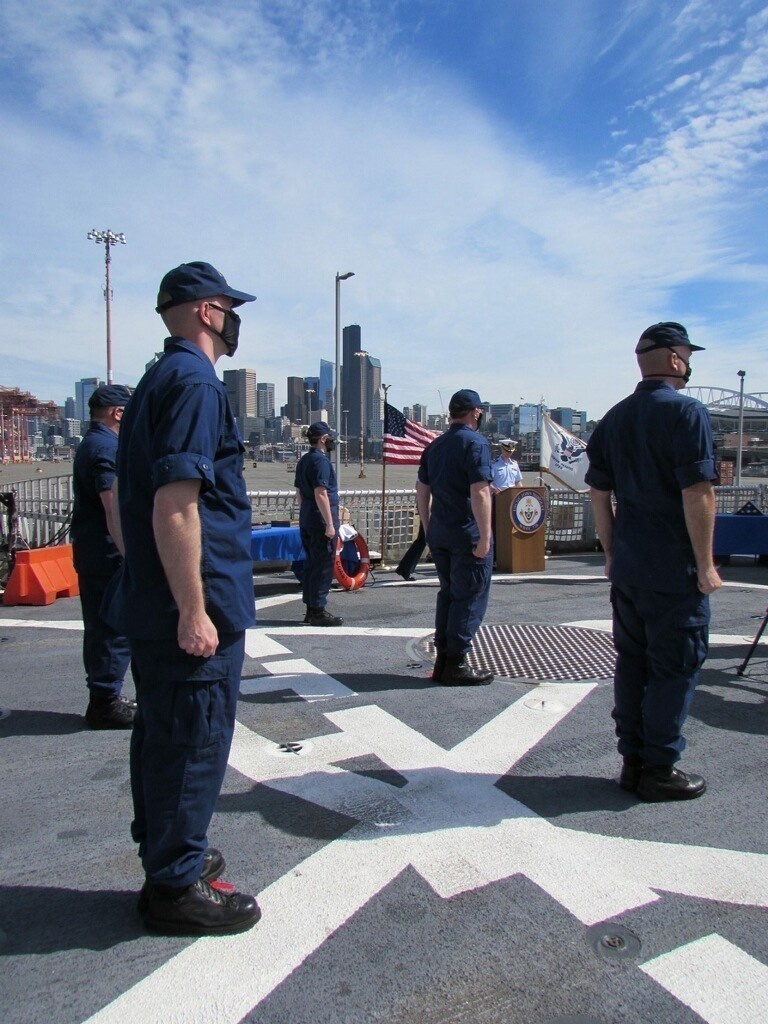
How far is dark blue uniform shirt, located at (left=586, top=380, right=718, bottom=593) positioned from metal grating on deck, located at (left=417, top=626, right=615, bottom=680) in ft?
6.42

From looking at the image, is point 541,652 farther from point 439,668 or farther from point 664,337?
point 664,337

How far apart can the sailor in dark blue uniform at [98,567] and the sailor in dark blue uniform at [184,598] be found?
182 centimetres

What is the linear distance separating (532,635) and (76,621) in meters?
4.33

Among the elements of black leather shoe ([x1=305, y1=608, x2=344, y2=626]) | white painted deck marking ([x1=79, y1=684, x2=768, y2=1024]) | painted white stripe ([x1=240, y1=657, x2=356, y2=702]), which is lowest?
white painted deck marking ([x1=79, y1=684, x2=768, y2=1024])

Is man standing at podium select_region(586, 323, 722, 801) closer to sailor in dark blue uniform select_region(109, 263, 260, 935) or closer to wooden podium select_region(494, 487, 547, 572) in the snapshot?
sailor in dark blue uniform select_region(109, 263, 260, 935)

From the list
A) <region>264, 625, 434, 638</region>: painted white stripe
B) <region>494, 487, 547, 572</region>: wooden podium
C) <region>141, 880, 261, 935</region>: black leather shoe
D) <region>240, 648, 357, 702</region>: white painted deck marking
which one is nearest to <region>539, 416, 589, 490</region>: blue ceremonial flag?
<region>494, 487, 547, 572</region>: wooden podium

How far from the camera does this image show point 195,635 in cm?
210

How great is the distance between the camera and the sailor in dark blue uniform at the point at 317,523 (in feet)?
21.6

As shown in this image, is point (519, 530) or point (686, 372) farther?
point (519, 530)

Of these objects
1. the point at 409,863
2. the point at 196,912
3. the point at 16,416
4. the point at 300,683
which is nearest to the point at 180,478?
the point at 196,912

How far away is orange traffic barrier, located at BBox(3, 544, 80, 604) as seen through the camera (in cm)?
759

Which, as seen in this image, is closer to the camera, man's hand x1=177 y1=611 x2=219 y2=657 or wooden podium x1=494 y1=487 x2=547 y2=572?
man's hand x1=177 y1=611 x2=219 y2=657

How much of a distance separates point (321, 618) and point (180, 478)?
467 cm

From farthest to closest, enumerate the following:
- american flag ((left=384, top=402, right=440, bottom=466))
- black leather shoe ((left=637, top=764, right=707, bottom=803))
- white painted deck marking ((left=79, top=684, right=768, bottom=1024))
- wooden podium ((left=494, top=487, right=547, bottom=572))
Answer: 1. american flag ((left=384, top=402, right=440, bottom=466))
2. wooden podium ((left=494, top=487, right=547, bottom=572))
3. black leather shoe ((left=637, top=764, right=707, bottom=803))
4. white painted deck marking ((left=79, top=684, right=768, bottom=1024))
